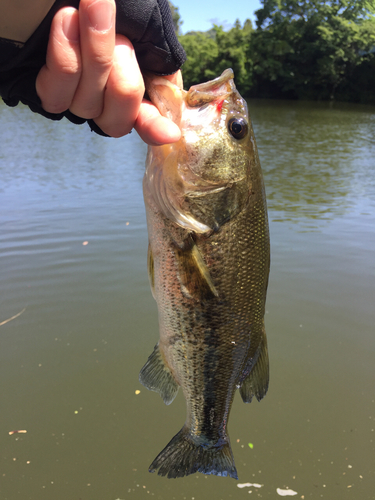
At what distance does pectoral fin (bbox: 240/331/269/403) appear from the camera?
2.24 metres

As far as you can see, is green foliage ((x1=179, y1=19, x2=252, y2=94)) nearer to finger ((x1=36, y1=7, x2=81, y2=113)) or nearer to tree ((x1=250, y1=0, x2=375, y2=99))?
tree ((x1=250, y1=0, x2=375, y2=99))

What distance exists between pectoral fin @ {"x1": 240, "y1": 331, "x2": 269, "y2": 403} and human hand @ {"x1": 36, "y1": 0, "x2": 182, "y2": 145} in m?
1.32

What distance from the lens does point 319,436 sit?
3.66 meters

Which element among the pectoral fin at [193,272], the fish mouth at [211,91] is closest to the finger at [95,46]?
the fish mouth at [211,91]

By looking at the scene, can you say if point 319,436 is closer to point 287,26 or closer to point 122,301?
point 122,301

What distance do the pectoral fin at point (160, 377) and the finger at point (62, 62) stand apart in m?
1.45

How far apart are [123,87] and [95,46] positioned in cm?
18

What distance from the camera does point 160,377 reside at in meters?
2.25

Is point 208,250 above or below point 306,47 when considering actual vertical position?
below

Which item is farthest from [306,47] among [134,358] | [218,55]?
[134,358]

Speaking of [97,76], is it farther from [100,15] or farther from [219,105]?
[219,105]

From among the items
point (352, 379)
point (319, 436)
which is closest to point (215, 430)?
point (319, 436)

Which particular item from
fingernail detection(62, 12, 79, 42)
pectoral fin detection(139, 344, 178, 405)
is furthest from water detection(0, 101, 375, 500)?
fingernail detection(62, 12, 79, 42)

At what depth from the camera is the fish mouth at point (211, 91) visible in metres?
1.83
